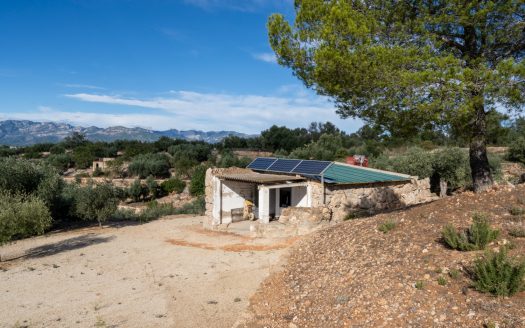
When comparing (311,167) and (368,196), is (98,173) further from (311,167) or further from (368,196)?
(368,196)

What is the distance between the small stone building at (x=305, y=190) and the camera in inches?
620

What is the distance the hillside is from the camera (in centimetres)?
525

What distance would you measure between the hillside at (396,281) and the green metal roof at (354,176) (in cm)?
536

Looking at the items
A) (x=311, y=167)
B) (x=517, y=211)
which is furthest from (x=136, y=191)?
(x=517, y=211)

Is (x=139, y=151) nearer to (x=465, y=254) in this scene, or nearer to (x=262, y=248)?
(x=262, y=248)

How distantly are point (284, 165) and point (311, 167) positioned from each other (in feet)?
7.02

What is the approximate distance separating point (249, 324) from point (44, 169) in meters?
17.4

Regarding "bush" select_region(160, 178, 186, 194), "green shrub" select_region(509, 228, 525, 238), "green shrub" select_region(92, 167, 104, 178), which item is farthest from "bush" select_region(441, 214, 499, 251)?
"green shrub" select_region(92, 167, 104, 178)

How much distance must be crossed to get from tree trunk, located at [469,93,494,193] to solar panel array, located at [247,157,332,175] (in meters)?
6.78

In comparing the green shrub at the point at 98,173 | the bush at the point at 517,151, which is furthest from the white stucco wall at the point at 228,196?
the green shrub at the point at 98,173

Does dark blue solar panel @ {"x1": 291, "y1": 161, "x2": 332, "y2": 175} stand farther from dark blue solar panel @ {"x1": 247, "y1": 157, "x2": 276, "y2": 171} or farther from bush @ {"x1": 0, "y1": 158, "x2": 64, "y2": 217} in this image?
bush @ {"x1": 0, "y1": 158, "x2": 64, "y2": 217}

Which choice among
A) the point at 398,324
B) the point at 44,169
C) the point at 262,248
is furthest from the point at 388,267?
the point at 44,169

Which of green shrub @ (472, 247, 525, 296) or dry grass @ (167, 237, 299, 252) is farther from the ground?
green shrub @ (472, 247, 525, 296)

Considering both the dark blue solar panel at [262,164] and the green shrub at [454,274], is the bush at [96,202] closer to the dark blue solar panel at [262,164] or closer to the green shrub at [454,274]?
the dark blue solar panel at [262,164]
